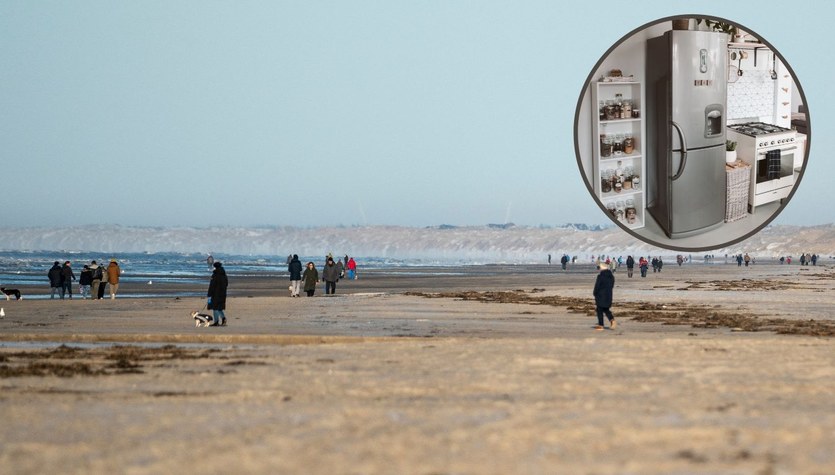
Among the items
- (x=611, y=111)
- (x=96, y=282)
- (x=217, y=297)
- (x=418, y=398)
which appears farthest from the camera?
(x=96, y=282)

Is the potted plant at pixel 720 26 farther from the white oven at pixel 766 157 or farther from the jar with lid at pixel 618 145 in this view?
the jar with lid at pixel 618 145

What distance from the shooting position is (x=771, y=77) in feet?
33.6

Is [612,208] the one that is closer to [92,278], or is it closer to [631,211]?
A: [631,211]

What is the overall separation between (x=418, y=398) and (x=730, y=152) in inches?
151

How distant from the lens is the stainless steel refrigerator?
9633mm

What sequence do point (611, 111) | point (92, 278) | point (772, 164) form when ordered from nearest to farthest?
point (772, 164) → point (611, 111) → point (92, 278)

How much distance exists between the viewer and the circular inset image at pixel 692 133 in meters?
9.68

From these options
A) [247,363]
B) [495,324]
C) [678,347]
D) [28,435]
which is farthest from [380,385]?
[495,324]

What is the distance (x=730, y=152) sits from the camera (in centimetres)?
976

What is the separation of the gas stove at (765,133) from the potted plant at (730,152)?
0.38 feet

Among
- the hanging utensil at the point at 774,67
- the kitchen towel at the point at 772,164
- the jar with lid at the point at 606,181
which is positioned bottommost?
the jar with lid at the point at 606,181

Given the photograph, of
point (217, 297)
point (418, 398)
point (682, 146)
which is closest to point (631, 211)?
point (682, 146)

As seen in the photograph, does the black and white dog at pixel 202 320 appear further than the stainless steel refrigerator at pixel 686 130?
Yes

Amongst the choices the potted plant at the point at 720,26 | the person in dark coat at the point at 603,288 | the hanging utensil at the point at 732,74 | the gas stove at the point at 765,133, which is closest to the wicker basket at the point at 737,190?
the gas stove at the point at 765,133
